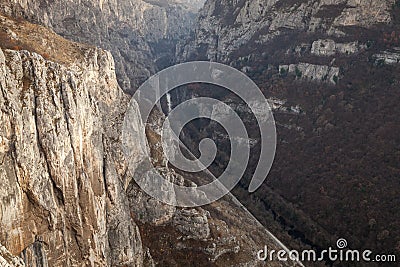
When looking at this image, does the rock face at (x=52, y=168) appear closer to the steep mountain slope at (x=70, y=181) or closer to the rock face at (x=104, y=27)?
the steep mountain slope at (x=70, y=181)

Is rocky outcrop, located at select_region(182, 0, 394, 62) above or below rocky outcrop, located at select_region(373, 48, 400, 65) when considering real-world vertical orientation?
above

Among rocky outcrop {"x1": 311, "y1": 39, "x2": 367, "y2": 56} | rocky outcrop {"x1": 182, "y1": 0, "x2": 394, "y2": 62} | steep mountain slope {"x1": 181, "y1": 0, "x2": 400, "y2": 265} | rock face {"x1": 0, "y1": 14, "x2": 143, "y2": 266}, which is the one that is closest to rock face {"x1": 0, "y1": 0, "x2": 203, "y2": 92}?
rock face {"x1": 0, "y1": 14, "x2": 143, "y2": 266}

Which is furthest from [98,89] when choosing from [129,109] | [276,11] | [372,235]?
[276,11]

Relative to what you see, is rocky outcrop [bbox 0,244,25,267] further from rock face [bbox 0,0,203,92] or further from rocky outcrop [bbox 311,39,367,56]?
rocky outcrop [bbox 311,39,367,56]

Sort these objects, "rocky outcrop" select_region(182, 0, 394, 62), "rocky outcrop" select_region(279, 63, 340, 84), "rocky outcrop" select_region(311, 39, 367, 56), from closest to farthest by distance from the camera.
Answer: "rocky outcrop" select_region(279, 63, 340, 84) < "rocky outcrop" select_region(311, 39, 367, 56) < "rocky outcrop" select_region(182, 0, 394, 62)

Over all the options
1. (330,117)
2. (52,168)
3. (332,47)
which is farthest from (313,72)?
(52,168)

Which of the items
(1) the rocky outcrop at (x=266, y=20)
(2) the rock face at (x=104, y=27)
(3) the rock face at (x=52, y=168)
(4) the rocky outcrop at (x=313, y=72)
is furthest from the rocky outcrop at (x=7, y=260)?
(1) the rocky outcrop at (x=266, y=20)

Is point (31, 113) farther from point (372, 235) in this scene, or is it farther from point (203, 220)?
point (372, 235)
